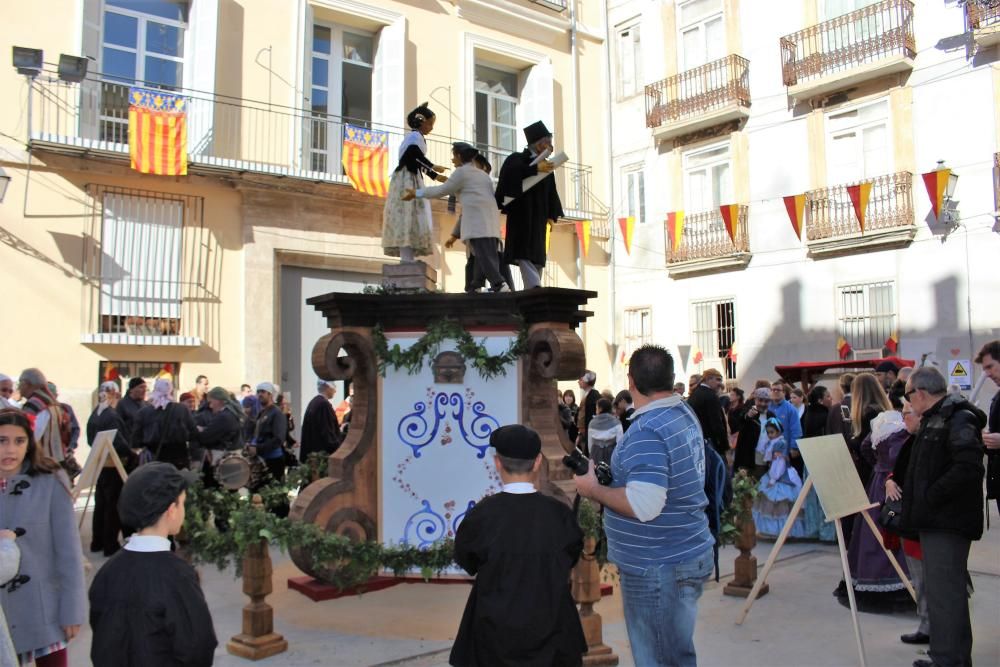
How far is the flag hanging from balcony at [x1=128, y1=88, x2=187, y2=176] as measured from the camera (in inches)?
532

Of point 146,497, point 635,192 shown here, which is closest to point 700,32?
point 635,192

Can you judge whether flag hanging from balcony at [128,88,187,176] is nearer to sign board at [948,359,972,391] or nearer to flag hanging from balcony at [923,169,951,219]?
flag hanging from balcony at [923,169,951,219]

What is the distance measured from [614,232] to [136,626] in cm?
1909

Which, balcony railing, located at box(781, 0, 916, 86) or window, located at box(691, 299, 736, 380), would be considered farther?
window, located at box(691, 299, 736, 380)

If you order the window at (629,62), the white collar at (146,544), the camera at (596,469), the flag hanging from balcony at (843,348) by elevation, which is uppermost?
the window at (629,62)

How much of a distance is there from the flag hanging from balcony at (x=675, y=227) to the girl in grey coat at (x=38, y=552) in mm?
16960

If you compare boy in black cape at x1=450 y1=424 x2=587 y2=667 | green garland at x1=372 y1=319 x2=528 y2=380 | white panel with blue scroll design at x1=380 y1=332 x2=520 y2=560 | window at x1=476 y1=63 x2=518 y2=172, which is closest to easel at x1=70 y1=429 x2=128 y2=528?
white panel with blue scroll design at x1=380 y1=332 x2=520 y2=560

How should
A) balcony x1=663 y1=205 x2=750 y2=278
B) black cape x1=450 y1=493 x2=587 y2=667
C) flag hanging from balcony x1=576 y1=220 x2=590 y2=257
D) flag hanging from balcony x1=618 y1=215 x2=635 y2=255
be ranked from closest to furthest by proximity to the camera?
black cape x1=450 y1=493 x2=587 y2=667
balcony x1=663 y1=205 x2=750 y2=278
flag hanging from balcony x1=618 y1=215 x2=635 y2=255
flag hanging from balcony x1=576 y1=220 x2=590 y2=257

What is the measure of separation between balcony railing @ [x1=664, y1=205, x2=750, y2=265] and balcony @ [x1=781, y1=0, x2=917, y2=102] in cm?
289

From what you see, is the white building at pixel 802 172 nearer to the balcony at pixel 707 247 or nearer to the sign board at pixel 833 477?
the balcony at pixel 707 247

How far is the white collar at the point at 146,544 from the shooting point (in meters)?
2.62

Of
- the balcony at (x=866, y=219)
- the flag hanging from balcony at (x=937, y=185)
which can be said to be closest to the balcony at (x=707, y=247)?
the balcony at (x=866, y=219)

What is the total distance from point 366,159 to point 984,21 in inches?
436

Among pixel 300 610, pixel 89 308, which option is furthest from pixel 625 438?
pixel 89 308
